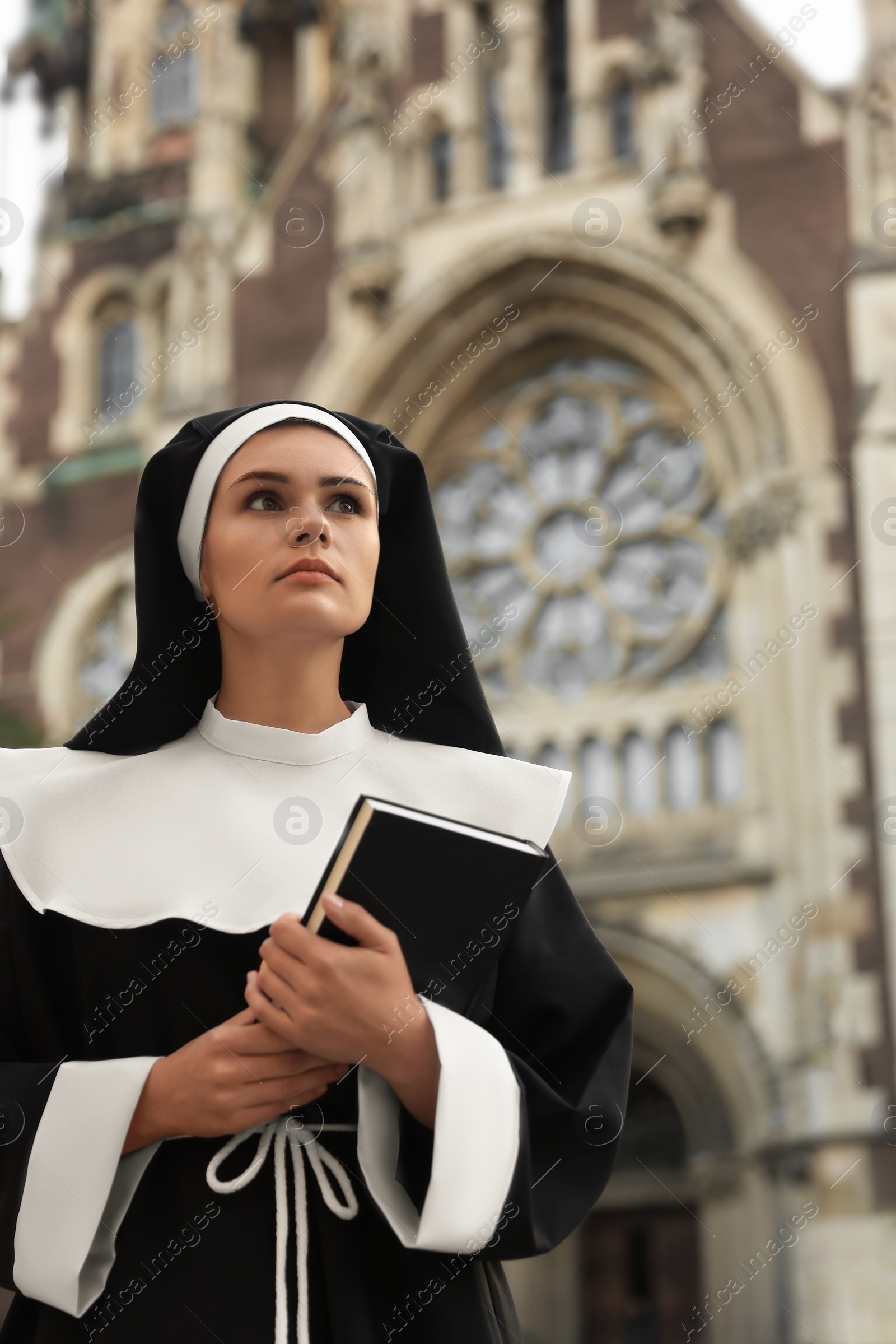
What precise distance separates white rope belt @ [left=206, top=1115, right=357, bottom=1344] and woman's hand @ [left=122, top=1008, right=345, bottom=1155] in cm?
5

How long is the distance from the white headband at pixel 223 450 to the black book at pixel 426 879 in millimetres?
564

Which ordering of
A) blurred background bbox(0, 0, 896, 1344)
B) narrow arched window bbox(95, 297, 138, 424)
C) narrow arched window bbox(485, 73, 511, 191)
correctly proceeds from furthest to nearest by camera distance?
narrow arched window bbox(95, 297, 138, 424), narrow arched window bbox(485, 73, 511, 191), blurred background bbox(0, 0, 896, 1344)

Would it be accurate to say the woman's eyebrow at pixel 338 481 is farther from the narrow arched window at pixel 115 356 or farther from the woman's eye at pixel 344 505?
the narrow arched window at pixel 115 356

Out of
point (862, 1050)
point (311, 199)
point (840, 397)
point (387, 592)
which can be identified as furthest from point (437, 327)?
point (387, 592)

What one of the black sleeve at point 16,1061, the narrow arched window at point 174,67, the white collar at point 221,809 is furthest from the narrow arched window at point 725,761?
Answer: the black sleeve at point 16,1061

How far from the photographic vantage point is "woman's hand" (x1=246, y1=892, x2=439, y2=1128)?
4.83 ft

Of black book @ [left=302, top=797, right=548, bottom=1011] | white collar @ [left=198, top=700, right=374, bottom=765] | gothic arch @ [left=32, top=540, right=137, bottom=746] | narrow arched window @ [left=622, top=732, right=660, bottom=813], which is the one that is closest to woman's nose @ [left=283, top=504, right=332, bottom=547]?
white collar @ [left=198, top=700, right=374, bottom=765]

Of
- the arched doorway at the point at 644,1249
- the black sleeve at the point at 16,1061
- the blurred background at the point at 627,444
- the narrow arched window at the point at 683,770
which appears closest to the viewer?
the black sleeve at the point at 16,1061

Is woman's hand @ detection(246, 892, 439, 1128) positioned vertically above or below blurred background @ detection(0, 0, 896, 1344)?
below

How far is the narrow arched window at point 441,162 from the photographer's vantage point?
508 inches

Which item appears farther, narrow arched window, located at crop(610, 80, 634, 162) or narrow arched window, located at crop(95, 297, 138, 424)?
narrow arched window, located at crop(95, 297, 138, 424)

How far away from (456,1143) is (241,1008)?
0.98 feet

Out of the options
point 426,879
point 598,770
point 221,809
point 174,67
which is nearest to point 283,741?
point 221,809

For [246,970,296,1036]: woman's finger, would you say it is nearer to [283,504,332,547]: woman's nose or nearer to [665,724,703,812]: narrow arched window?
[283,504,332,547]: woman's nose
